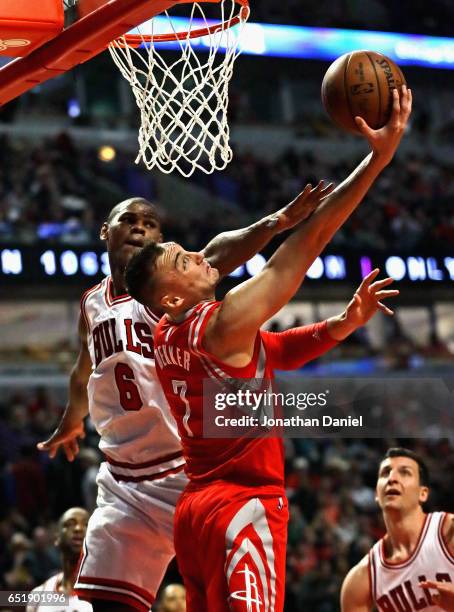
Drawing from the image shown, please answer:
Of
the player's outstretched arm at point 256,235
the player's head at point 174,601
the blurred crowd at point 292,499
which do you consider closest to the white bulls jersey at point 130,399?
the player's outstretched arm at point 256,235

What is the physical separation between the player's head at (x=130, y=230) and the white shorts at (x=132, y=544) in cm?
A: 92

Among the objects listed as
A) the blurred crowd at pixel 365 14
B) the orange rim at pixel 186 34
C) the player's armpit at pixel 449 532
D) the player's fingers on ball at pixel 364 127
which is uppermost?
the blurred crowd at pixel 365 14

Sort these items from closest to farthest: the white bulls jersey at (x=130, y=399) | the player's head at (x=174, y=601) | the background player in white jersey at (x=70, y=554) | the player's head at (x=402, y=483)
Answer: the white bulls jersey at (x=130, y=399) → the player's head at (x=402, y=483) → the background player in white jersey at (x=70, y=554) → the player's head at (x=174, y=601)

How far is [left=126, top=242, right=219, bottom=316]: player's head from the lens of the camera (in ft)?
11.6

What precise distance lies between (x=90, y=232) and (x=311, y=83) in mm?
8425

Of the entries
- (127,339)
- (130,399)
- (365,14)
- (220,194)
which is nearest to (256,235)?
(127,339)

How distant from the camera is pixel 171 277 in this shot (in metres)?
3.53

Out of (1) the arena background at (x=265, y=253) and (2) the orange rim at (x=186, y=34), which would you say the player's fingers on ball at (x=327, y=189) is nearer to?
(2) the orange rim at (x=186, y=34)

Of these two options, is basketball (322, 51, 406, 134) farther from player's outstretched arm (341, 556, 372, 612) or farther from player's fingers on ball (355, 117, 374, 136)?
player's outstretched arm (341, 556, 372, 612)

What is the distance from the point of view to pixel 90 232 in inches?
508

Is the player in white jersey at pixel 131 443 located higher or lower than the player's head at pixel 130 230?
lower

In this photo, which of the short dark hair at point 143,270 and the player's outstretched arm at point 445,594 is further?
the player's outstretched arm at point 445,594

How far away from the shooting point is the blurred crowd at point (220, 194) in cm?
1323

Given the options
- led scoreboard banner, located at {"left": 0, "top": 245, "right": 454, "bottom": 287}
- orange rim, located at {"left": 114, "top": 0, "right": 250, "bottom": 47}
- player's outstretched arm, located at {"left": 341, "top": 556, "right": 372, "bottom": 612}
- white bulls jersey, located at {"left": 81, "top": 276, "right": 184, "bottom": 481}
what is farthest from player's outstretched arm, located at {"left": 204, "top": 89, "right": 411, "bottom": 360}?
led scoreboard banner, located at {"left": 0, "top": 245, "right": 454, "bottom": 287}
